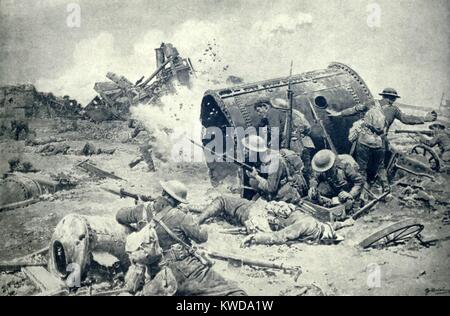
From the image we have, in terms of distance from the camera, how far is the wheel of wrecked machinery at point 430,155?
9.35 m

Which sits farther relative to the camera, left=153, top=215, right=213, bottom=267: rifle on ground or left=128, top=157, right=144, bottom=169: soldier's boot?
left=128, top=157, right=144, bottom=169: soldier's boot

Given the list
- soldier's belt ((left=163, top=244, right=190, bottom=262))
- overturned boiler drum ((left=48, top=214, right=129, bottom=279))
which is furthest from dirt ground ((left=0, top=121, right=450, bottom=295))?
soldier's belt ((left=163, top=244, right=190, bottom=262))

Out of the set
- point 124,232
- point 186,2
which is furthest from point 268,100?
point 124,232

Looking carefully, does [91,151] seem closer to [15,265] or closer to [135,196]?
[135,196]

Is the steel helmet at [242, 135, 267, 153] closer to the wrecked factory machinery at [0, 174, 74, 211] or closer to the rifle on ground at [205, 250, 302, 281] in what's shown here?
the rifle on ground at [205, 250, 302, 281]

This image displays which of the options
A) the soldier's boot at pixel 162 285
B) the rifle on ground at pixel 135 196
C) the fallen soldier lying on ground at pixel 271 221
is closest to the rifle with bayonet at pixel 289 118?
the fallen soldier lying on ground at pixel 271 221

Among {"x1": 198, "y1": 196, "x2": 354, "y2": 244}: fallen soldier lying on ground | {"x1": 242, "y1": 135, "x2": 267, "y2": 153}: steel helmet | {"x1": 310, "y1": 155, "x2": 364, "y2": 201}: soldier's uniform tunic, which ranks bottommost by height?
{"x1": 198, "y1": 196, "x2": 354, "y2": 244}: fallen soldier lying on ground

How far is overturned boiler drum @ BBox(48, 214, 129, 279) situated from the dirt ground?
44 centimetres

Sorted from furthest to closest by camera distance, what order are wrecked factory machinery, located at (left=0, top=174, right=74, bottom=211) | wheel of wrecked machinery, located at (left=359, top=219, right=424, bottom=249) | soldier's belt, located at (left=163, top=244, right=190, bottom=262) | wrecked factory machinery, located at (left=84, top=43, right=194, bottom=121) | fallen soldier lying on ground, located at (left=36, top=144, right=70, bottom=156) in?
1. wrecked factory machinery, located at (left=84, top=43, right=194, bottom=121)
2. fallen soldier lying on ground, located at (left=36, top=144, right=70, bottom=156)
3. wrecked factory machinery, located at (left=0, top=174, right=74, bottom=211)
4. wheel of wrecked machinery, located at (left=359, top=219, right=424, bottom=249)
5. soldier's belt, located at (left=163, top=244, right=190, bottom=262)

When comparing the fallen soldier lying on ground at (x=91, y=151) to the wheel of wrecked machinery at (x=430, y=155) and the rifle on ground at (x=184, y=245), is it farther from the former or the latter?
the wheel of wrecked machinery at (x=430, y=155)

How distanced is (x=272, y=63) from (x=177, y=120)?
222 cm

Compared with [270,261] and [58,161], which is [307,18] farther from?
[58,161]

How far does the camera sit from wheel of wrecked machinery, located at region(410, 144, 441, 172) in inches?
368

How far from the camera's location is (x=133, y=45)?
9.73 meters
